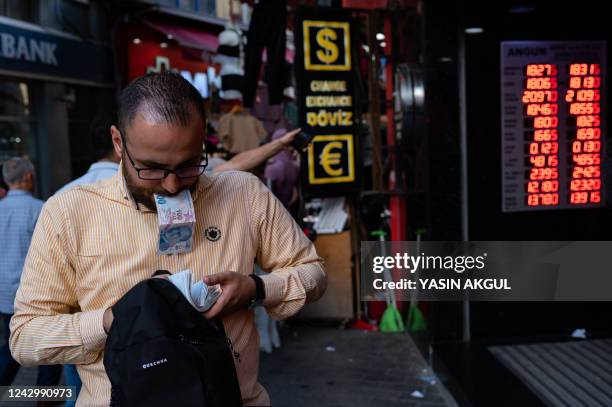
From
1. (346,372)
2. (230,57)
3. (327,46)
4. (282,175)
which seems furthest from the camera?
→ (230,57)

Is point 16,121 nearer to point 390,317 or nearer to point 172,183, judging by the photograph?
point 390,317

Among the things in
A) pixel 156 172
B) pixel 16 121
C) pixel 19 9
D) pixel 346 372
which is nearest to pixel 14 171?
pixel 346 372

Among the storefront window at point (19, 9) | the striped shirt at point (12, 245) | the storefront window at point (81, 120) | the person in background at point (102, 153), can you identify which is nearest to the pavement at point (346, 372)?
the striped shirt at point (12, 245)

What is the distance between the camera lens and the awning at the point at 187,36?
44.6 ft

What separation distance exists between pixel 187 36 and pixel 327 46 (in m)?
8.24

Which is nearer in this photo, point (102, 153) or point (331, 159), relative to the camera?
point (102, 153)

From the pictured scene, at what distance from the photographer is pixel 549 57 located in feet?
17.5

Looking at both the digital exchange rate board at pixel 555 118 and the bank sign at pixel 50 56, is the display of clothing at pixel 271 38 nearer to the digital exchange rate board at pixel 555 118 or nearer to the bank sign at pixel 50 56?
the digital exchange rate board at pixel 555 118

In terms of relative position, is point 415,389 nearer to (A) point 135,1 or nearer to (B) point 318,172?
(B) point 318,172

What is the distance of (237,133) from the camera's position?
8.60m

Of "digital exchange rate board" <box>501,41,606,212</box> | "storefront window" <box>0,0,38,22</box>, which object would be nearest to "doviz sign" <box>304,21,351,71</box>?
"digital exchange rate board" <box>501,41,606,212</box>

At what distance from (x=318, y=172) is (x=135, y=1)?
26.6 feet

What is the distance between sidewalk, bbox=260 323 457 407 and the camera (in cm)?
516

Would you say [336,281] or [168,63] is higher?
[168,63]
